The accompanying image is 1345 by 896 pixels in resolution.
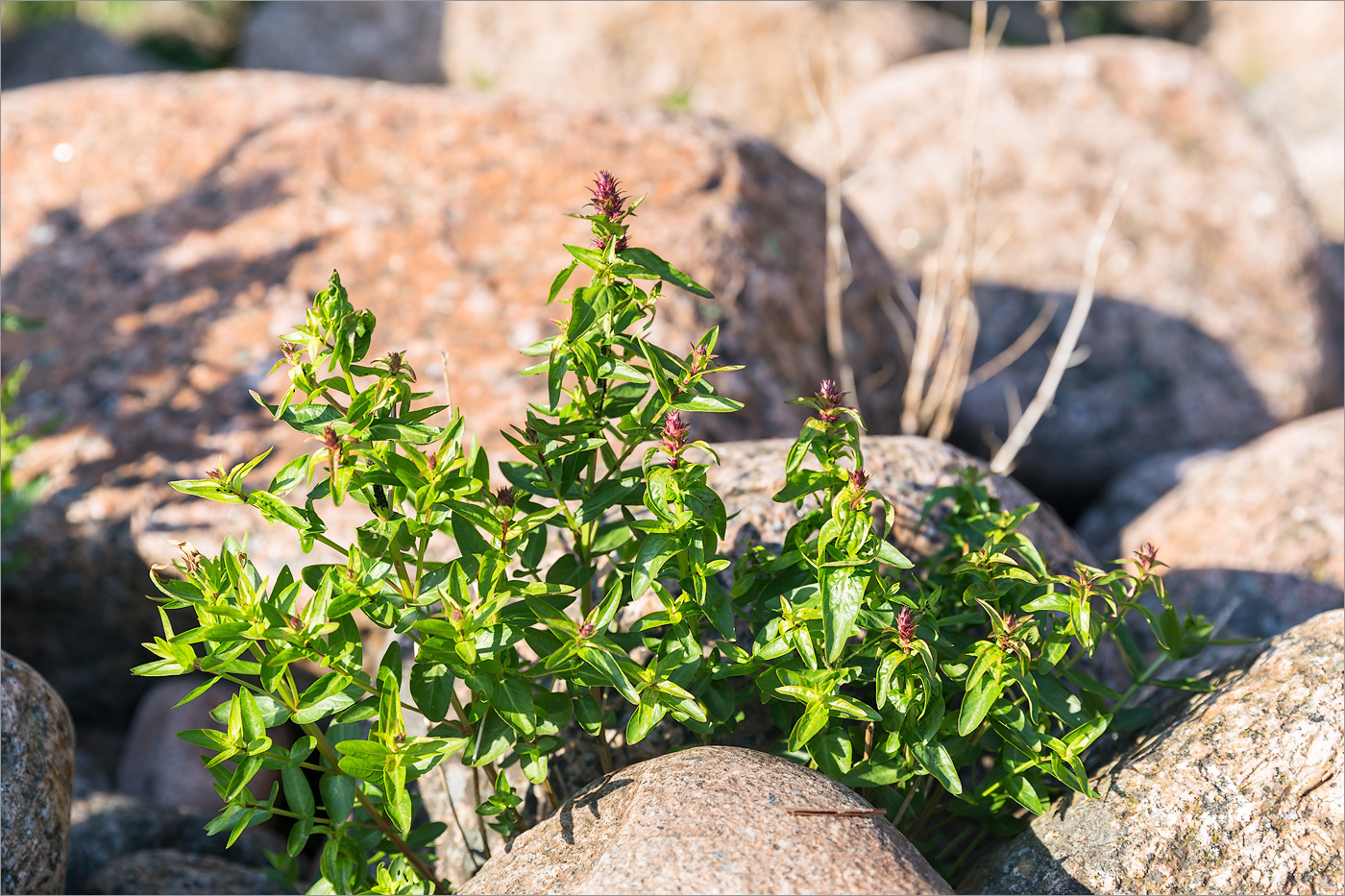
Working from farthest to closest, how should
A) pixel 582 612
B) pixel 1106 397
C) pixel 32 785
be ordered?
pixel 1106 397 → pixel 32 785 → pixel 582 612

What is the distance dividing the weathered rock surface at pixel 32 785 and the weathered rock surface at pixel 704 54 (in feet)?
23.0

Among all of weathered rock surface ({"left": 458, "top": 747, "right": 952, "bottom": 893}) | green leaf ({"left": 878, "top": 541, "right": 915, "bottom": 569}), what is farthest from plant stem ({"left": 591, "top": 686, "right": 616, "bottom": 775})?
green leaf ({"left": 878, "top": 541, "right": 915, "bottom": 569})

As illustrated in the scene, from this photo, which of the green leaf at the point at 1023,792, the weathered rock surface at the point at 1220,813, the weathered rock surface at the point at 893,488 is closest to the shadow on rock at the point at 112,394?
the weathered rock surface at the point at 893,488

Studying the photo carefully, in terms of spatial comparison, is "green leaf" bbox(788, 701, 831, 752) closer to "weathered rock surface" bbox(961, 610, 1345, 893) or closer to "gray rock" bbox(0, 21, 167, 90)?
"weathered rock surface" bbox(961, 610, 1345, 893)

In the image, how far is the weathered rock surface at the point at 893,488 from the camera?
271cm

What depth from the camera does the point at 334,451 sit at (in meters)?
1.91

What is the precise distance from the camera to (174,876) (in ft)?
9.40

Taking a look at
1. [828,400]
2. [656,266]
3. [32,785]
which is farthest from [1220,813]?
[32,785]

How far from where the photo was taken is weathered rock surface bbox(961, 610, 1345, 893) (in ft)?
7.23

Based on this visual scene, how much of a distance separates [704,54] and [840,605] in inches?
306

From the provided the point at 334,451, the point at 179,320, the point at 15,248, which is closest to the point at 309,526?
the point at 334,451

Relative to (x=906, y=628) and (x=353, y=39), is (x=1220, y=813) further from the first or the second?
(x=353, y=39)

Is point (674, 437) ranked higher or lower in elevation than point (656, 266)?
lower

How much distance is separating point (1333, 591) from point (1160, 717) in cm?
157
